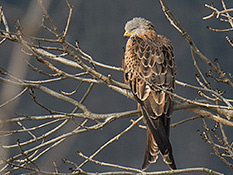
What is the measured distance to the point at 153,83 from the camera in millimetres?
3328

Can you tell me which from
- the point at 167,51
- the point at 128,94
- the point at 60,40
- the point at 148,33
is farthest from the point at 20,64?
the point at 148,33

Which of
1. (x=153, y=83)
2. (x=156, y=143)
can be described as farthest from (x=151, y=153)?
(x=153, y=83)

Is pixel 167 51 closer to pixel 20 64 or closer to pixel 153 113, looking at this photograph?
pixel 153 113

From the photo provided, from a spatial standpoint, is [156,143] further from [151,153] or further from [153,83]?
[153,83]

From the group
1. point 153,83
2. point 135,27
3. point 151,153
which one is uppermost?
point 135,27

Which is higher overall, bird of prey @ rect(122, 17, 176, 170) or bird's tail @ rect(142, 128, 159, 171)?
bird of prey @ rect(122, 17, 176, 170)

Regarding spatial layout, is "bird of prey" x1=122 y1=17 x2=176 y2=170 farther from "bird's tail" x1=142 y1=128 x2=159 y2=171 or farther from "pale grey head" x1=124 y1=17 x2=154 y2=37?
"pale grey head" x1=124 y1=17 x2=154 y2=37

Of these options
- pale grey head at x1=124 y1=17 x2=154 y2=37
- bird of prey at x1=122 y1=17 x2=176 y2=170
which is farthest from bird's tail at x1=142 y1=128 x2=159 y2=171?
pale grey head at x1=124 y1=17 x2=154 y2=37

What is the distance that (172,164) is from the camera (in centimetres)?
316

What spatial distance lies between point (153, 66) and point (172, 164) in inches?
32.7

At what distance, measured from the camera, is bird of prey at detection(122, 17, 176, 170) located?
3254 mm

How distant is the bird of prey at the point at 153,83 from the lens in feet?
10.7

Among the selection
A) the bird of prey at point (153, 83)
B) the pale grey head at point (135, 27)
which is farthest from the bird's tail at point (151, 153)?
the pale grey head at point (135, 27)

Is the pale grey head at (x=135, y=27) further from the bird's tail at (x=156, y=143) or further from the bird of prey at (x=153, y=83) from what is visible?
the bird's tail at (x=156, y=143)
